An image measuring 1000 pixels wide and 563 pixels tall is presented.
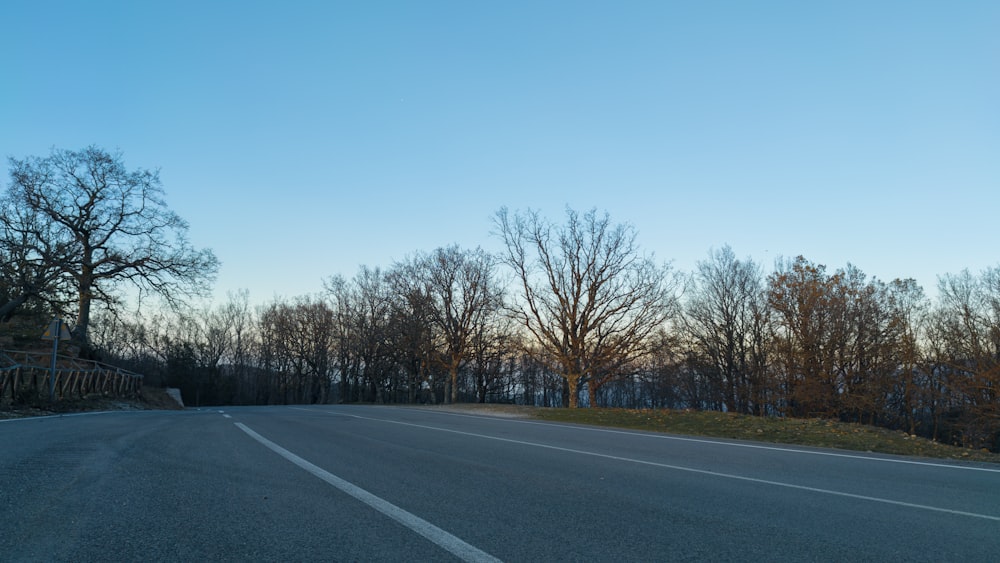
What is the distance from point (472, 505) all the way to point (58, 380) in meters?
25.6

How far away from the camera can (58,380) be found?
23469 millimetres

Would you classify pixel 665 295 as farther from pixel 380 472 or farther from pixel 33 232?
pixel 33 232

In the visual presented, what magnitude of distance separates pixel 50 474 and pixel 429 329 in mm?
39740

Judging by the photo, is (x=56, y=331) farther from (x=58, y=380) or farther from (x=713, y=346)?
(x=713, y=346)

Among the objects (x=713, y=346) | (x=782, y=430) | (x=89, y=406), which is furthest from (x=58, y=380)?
(x=713, y=346)

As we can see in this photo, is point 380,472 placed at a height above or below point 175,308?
below

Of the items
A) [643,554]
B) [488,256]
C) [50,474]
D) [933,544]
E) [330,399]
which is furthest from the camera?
[330,399]

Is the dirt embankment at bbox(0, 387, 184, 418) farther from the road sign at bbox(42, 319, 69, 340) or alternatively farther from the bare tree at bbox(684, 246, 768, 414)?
the bare tree at bbox(684, 246, 768, 414)

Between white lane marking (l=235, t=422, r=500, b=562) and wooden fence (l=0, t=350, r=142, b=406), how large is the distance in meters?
17.9

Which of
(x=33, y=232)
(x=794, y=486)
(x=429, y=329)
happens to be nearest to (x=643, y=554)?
(x=794, y=486)

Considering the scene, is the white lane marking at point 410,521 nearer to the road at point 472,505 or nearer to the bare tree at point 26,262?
the road at point 472,505

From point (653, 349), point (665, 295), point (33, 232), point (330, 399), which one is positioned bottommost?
point (330, 399)

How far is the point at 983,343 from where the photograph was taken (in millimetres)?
34375

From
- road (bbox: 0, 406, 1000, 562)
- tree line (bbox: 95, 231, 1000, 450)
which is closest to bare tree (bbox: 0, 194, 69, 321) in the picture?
tree line (bbox: 95, 231, 1000, 450)
